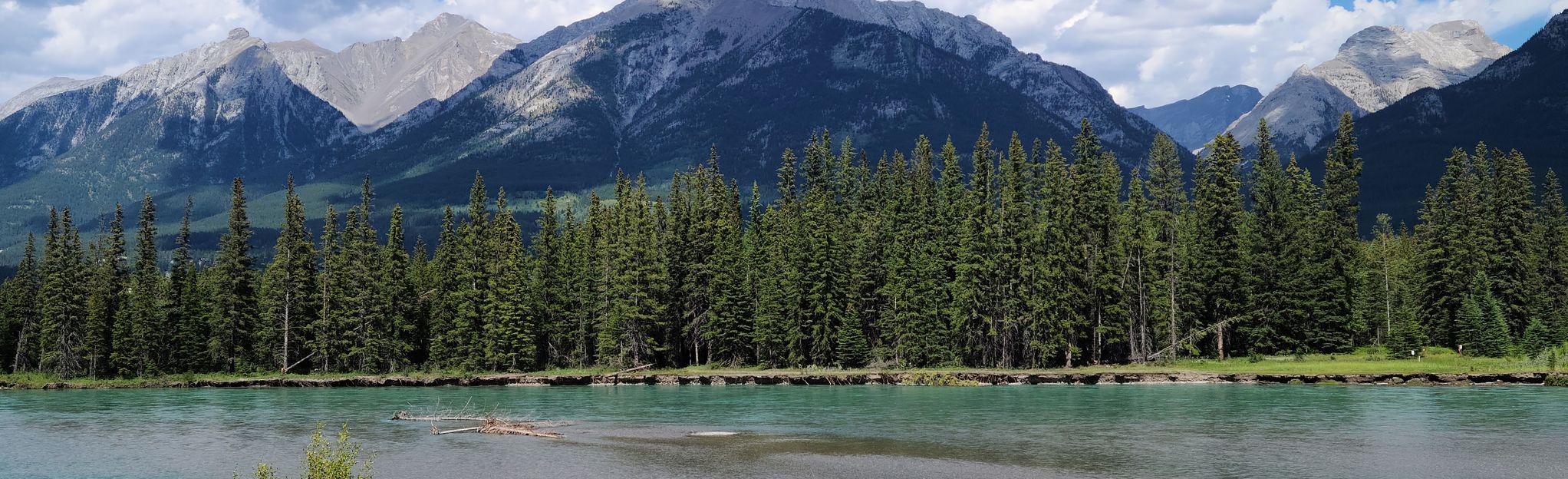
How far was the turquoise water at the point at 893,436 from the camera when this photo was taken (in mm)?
38312

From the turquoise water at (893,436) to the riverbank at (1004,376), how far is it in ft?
11.4

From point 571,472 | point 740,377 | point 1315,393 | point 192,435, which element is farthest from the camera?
point 740,377

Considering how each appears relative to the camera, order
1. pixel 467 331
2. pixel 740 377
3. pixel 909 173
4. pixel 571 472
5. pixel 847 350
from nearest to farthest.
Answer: pixel 571 472
pixel 740 377
pixel 847 350
pixel 467 331
pixel 909 173

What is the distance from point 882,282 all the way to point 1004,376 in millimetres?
22287

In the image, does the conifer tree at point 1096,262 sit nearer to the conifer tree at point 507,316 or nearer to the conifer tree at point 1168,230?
the conifer tree at point 1168,230

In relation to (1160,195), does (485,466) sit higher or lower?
lower

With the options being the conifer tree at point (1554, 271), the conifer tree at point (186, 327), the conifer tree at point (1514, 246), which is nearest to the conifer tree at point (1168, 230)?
the conifer tree at point (1514, 246)

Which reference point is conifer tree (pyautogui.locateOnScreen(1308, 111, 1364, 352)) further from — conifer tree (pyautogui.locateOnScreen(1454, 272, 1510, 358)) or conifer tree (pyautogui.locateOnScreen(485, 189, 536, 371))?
conifer tree (pyautogui.locateOnScreen(485, 189, 536, 371))

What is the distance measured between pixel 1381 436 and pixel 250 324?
100294mm

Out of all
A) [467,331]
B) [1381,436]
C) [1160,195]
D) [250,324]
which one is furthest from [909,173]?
[1381,436]

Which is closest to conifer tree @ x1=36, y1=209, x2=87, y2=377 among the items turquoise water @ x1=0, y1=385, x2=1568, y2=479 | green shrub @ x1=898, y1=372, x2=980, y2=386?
turquoise water @ x1=0, y1=385, x2=1568, y2=479

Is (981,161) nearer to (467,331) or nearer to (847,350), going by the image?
(847,350)

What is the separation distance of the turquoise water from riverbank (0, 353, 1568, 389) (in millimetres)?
3468

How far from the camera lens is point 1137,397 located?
220 ft
